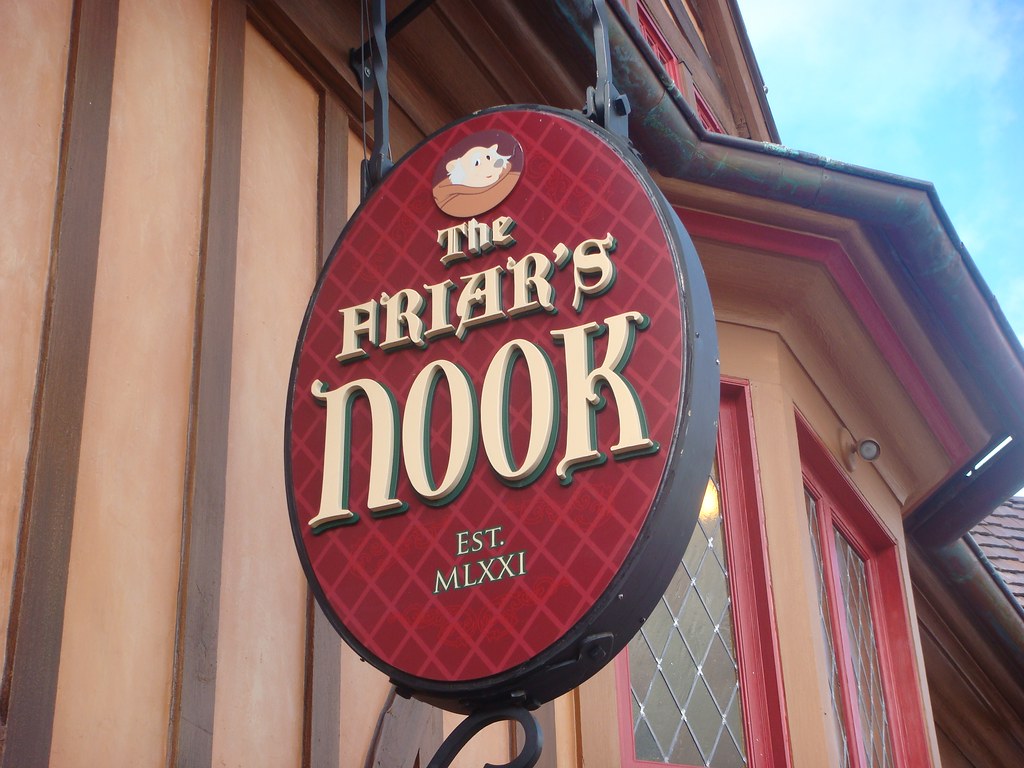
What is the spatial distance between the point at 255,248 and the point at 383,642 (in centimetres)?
155

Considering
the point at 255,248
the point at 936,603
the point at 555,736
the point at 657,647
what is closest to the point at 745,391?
the point at 657,647

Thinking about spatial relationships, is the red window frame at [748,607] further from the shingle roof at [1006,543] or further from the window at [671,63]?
the shingle roof at [1006,543]

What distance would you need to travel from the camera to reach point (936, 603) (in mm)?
8570

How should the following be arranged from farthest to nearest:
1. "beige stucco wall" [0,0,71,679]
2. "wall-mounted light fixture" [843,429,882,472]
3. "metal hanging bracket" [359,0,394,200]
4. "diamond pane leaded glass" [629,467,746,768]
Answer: "wall-mounted light fixture" [843,429,882,472], "diamond pane leaded glass" [629,467,746,768], "metal hanging bracket" [359,0,394,200], "beige stucco wall" [0,0,71,679]

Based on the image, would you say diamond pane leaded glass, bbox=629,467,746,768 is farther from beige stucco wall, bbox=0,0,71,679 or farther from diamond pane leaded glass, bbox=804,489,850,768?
beige stucco wall, bbox=0,0,71,679

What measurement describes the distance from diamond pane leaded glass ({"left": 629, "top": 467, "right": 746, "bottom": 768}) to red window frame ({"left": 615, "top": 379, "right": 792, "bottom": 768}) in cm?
4

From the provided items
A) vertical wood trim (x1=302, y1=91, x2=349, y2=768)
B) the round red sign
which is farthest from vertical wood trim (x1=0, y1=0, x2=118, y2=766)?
vertical wood trim (x1=302, y1=91, x2=349, y2=768)

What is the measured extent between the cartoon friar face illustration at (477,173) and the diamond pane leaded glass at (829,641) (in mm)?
2475

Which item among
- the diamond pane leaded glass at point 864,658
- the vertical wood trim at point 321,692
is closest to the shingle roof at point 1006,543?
the diamond pane leaded glass at point 864,658

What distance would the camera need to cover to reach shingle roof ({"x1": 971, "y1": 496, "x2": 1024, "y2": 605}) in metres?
9.99

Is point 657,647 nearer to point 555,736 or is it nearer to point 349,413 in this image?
point 555,736

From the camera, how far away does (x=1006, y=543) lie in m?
10.7

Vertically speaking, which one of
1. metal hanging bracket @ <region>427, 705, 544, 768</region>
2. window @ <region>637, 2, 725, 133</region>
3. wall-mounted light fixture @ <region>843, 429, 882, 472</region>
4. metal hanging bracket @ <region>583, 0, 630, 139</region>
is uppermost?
window @ <region>637, 2, 725, 133</region>

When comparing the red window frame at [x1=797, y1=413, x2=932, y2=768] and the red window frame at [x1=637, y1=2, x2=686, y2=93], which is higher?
the red window frame at [x1=637, y1=2, x2=686, y2=93]
